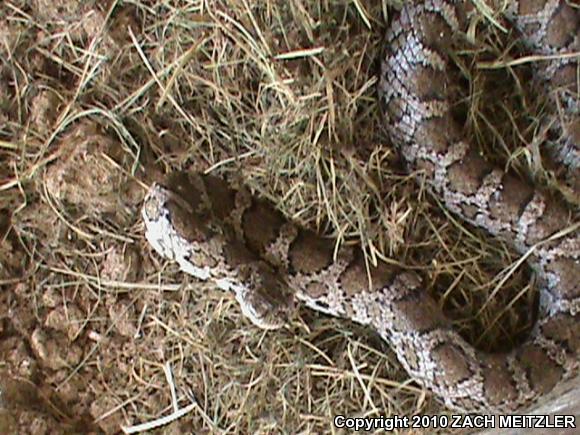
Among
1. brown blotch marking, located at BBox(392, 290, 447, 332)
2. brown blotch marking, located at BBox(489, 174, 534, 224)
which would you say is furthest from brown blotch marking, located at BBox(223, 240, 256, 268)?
brown blotch marking, located at BBox(489, 174, 534, 224)

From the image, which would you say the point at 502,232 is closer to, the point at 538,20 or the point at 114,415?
the point at 538,20

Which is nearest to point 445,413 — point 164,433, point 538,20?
point 164,433

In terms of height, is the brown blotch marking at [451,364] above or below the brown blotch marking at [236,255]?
below

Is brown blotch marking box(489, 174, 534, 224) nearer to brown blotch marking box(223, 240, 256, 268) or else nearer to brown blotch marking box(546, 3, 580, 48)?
brown blotch marking box(546, 3, 580, 48)

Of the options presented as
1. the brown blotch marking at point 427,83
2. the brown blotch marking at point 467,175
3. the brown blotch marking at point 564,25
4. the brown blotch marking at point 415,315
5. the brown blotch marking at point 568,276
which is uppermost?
the brown blotch marking at point 564,25
